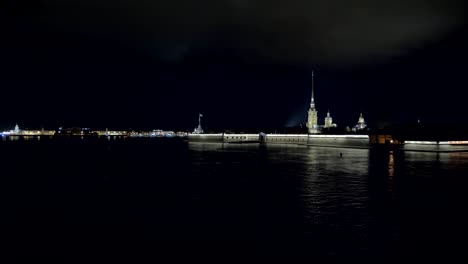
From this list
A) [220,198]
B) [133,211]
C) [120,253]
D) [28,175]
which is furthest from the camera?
[28,175]

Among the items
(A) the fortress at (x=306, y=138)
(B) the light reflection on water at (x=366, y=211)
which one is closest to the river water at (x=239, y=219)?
(B) the light reflection on water at (x=366, y=211)

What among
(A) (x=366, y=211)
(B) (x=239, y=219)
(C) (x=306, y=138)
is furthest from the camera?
(C) (x=306, y=138)

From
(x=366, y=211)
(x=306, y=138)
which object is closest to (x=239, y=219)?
(x=366, y=211)

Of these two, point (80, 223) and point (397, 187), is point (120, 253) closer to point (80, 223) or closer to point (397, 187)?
point (80, 223)

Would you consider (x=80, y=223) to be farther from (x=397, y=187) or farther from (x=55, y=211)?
(x=397, y=187)

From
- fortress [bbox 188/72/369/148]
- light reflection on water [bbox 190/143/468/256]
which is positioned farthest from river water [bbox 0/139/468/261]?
fortress [bbox 188/72/369/148]

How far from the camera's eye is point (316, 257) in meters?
10.5

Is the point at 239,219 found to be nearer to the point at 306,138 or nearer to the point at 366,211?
the point at 366,211

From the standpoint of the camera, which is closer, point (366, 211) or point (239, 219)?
point (239, 219)

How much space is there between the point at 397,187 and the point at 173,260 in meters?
16.8

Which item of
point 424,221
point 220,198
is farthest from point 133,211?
point 424,221

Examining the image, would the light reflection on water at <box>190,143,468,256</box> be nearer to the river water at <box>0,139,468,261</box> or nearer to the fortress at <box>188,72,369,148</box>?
the river water at <box>0,139,468,261</box>

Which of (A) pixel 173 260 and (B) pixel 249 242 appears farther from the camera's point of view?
(B) pixel 249 242

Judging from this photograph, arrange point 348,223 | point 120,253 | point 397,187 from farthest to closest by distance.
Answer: point 397,187 → point 348,223 → point 120,253
